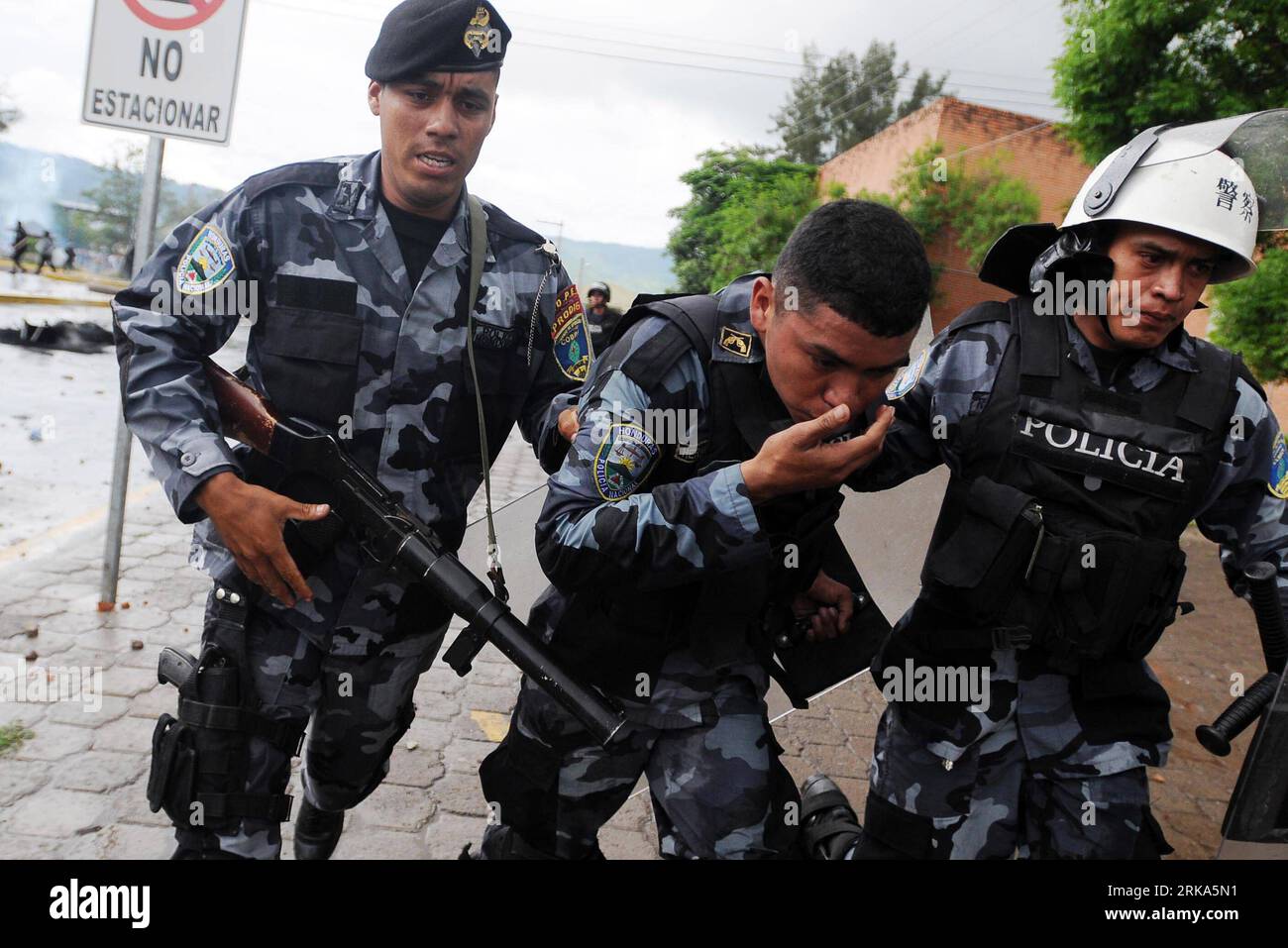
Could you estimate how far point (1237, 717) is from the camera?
2.16 metres

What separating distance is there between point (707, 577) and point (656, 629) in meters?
0.20

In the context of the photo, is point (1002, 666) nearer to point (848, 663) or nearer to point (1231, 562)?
point (848, 663)

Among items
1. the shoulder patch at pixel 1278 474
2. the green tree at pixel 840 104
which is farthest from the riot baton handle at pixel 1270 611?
the green tree at pixel 840 104

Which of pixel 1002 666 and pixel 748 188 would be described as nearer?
pixel 1002 666

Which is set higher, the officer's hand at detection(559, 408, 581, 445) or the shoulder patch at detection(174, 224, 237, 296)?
the shoulder patch at detection(174, 224, 237, 296)

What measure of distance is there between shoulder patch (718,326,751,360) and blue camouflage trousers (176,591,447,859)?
3.62 feet

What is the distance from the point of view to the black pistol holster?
2168 millimetres

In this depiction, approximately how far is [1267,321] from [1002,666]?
590 centimetres

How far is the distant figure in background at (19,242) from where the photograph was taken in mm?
28953

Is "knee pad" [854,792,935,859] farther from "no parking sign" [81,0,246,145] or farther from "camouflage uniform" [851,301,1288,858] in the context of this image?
"no parking sign" [81,0,246,145]

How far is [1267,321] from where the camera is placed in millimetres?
6852

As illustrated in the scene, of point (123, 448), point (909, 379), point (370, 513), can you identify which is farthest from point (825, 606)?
point (123, 448)

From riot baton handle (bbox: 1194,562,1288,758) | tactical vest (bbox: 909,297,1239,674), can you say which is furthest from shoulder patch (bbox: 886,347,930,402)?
riot baton handle (bbox: 1194,562,1288,758)
